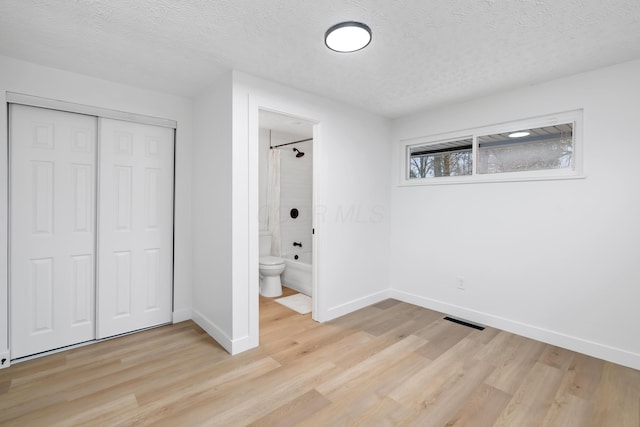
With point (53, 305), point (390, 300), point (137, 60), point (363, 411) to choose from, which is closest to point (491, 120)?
point (390, 300)

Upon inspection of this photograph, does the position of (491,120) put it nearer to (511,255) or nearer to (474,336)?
(511,255)

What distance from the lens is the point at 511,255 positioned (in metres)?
2.97

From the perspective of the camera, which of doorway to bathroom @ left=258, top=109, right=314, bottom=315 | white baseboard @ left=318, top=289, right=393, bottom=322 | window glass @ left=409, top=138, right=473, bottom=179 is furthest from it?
doorway to bathroom @ left=258, top=109, right=314, bottom=315

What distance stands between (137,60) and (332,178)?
1986mm

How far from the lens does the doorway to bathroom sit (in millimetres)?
4398

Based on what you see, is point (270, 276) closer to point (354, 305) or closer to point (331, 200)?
point (354, 305)

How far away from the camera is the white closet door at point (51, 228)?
2383mm

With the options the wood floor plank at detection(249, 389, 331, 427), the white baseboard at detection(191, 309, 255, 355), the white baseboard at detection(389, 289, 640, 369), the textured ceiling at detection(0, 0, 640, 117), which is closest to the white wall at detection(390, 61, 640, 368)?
the white baseboard at detection(389, 289, 640, 369)

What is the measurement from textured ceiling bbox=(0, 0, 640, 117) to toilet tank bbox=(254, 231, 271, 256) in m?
2.40

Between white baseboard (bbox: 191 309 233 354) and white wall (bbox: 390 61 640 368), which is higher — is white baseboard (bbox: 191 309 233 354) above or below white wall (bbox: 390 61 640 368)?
below

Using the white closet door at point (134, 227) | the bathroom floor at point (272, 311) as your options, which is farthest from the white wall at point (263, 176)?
the white closet door at point (134, 227)

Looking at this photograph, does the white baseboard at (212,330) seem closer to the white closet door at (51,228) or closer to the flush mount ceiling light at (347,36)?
the white closet door at (51,228)

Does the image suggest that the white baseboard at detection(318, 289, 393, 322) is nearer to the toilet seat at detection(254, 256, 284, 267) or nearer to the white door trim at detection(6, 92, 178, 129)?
the toilet seat at detection(254, 256, 284, 267)

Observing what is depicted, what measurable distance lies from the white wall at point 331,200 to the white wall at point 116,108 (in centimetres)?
100
